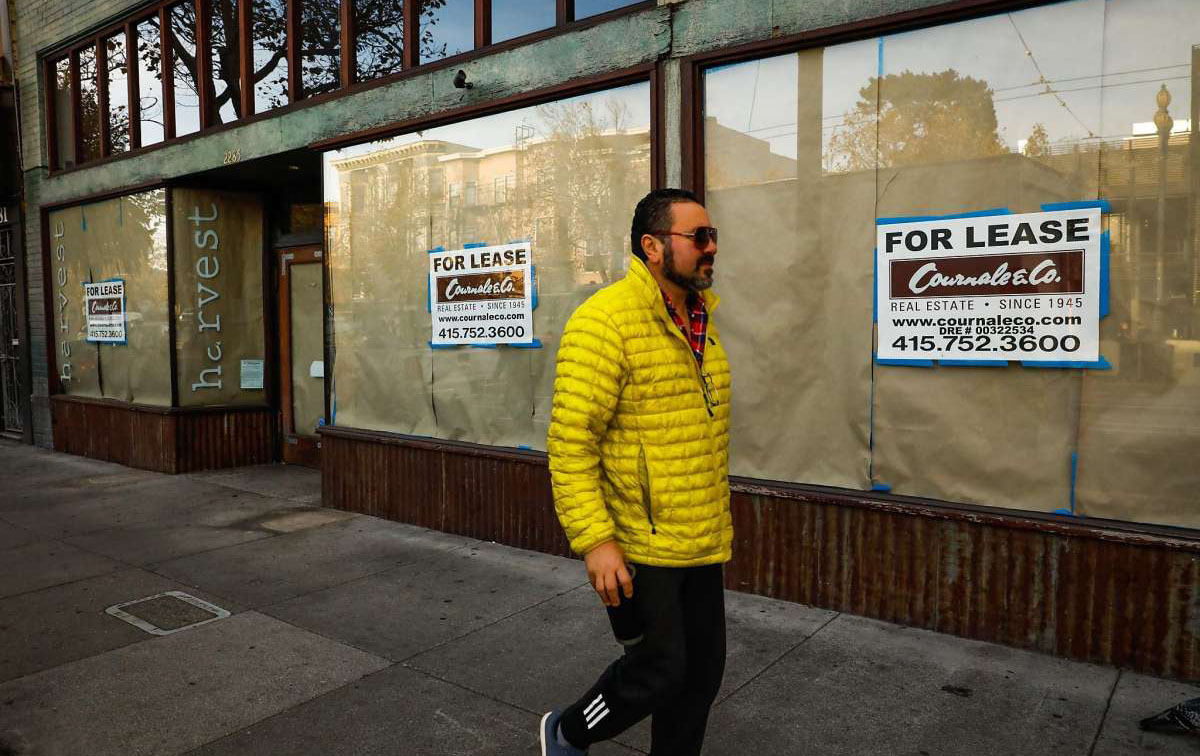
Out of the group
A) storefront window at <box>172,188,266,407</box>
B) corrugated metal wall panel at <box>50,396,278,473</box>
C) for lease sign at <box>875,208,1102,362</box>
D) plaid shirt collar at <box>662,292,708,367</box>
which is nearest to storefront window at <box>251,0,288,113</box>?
storefront window at <box>172,188,266,407</box>

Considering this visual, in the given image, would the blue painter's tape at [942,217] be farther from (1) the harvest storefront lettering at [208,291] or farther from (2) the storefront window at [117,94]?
(2) the storefront window at [117,94]

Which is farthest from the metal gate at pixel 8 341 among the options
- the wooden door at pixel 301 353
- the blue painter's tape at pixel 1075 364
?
the blue painter's tape at pixel 1075 364

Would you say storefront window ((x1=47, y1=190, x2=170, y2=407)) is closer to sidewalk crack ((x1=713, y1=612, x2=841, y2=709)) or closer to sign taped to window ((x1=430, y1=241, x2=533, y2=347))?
sign taped to window ((x1=430, y1=241, x2=533, y2=347))

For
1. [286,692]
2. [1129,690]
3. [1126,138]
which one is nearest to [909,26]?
[1126,138]

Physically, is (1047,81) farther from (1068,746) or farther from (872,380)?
(1068,746)

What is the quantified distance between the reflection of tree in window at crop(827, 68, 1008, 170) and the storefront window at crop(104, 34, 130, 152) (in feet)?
29.2

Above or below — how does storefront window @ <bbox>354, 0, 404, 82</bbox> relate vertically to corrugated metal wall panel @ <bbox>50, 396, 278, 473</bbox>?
above

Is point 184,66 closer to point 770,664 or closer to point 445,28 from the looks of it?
point 445,28

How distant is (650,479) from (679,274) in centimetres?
64

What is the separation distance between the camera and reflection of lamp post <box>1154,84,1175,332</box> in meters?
3.86

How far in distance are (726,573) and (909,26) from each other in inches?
128

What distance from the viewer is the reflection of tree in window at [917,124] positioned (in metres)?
4.31

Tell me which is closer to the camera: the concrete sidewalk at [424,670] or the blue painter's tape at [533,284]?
the concrete sidewalk at [424,670]

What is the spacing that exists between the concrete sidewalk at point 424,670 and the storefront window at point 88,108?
6.35m
